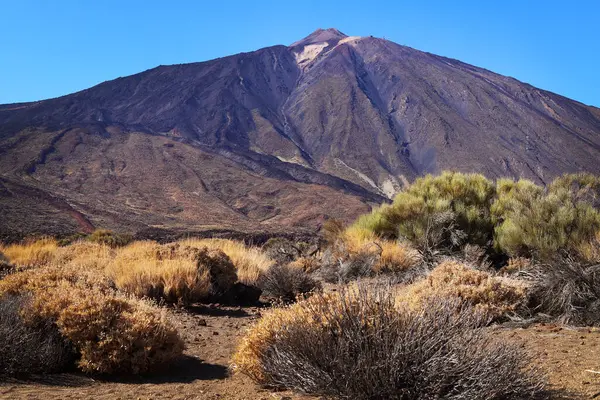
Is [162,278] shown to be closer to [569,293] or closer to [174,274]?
[174,274]

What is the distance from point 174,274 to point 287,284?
2.53 metres

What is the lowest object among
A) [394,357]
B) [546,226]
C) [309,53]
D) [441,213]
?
[394,357]

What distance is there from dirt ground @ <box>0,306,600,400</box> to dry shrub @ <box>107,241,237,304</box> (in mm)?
2280

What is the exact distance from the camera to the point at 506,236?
9945 mm

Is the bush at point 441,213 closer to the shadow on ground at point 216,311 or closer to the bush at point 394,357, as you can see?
the shadow on ground at point 216,311

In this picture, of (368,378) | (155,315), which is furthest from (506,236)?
(368,378)

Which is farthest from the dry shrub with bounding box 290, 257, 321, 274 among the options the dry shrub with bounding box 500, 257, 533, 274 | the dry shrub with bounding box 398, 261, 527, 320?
the dry shrub with bounding box 398, 261, 527, 320

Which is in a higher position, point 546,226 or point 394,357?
point 546,226

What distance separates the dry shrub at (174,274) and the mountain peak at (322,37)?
180 m

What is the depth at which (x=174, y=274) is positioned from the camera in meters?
8.11

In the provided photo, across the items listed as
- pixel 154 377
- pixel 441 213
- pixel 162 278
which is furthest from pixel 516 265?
pixel 154 377

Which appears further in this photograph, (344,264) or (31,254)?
(31,254)

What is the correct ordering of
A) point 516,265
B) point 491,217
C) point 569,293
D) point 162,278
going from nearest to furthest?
point 569,293 < point 162,278 < point 516,265 < point 491,217

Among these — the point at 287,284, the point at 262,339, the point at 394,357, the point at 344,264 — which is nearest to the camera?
the point at 394,357
